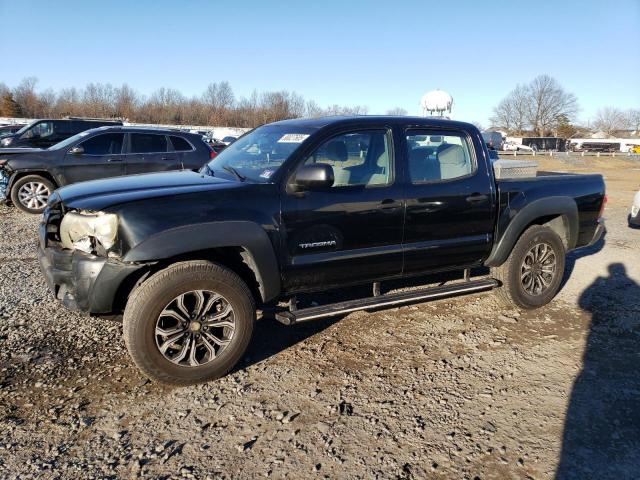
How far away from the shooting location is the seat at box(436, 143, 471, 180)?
4.46m

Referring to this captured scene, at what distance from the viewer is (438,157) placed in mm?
4469

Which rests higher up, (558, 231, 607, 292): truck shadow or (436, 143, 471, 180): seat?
(436, 143, 471, 180): seat

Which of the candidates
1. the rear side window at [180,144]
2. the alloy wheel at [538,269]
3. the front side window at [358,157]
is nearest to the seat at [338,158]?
the front side window at [358,157]

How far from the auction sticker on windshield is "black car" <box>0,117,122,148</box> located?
1084 cm

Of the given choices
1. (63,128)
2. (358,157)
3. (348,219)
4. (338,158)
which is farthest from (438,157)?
(63,128)

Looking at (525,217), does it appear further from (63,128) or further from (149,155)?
(63,128)

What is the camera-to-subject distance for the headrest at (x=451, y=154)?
4.50 m

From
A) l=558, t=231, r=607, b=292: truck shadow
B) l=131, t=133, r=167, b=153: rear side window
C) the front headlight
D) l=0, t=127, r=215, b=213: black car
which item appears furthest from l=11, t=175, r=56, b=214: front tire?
l=558, t=231, r=607, b=292: truck shadow

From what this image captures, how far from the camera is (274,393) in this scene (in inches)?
133

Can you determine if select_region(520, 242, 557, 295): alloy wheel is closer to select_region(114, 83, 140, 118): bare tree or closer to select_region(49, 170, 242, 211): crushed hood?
select_region(49, 170, 242, 211): crushed hood

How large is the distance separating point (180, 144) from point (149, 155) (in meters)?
0.67

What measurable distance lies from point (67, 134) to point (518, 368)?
14401mm

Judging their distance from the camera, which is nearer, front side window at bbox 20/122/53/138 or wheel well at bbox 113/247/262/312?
wheel well at bbox 113/247/262/312

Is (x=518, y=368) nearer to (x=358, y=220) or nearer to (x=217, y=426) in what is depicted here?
(x=358, y=220)
